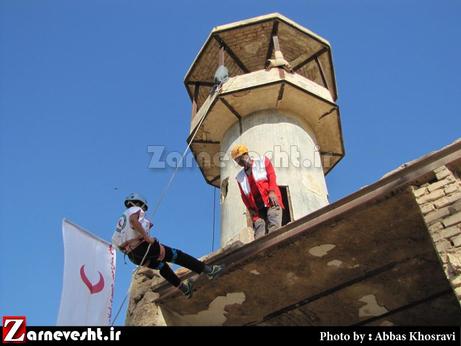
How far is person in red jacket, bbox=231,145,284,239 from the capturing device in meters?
7.96

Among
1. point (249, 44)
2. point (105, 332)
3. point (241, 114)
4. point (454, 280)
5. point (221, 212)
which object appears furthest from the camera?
point (249, 44)

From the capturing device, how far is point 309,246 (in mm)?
6461

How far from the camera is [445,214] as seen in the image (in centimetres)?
528

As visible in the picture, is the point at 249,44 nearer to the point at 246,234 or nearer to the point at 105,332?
the point at 246,234

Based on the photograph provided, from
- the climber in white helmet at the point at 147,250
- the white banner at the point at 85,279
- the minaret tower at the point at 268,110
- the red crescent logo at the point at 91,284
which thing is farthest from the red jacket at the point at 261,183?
the red crescent logo at the point at 91,284

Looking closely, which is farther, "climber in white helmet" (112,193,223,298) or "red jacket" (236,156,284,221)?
"red jacket" (236,156,284,221)

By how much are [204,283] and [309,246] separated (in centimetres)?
166

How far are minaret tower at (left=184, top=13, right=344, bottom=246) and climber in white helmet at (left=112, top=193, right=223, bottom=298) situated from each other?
11.8ft

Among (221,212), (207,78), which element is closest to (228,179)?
(221,212)

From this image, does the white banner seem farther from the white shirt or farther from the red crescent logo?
the white shirt

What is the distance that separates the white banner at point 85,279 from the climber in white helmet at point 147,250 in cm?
30

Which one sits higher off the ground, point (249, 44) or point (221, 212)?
point (249, 44)

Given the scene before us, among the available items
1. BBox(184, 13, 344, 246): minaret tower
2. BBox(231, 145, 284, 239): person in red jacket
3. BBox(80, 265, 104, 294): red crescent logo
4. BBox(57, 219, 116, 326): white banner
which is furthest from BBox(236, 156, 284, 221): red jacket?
BBox(80, 265, 104, 294): red crescent logo

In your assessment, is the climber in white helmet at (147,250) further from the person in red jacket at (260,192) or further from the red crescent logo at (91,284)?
the person in red jacket at (260,192)
